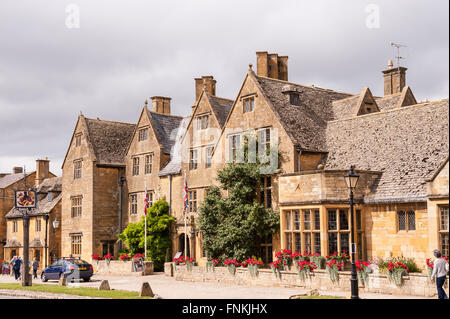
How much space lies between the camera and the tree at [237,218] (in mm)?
31766

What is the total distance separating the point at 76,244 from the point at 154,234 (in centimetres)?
979

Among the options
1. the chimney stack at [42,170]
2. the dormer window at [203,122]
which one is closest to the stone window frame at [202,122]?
the dormer window at [203,122]

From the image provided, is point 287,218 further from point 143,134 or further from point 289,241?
point 143,134

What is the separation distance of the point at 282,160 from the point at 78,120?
23.7 m

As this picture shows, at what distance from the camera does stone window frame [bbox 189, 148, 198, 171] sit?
1570 inches

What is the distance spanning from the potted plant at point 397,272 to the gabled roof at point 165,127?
2406cm

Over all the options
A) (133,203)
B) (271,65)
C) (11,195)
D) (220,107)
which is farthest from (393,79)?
(11,195)

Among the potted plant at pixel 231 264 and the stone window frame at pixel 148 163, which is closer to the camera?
the potted plant at pixel 231 264

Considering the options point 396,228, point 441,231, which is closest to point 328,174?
point 396,228

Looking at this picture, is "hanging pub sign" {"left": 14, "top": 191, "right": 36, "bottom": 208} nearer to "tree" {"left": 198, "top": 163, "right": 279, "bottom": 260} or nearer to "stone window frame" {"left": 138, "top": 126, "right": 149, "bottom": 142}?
"tree" {"left": 198, "top": 163, "right": 279, "bottom": 260}

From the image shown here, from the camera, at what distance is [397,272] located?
2281cm

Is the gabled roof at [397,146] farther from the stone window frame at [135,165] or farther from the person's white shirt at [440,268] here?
the stone window frame at [135,165]

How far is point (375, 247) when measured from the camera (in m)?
27.2
